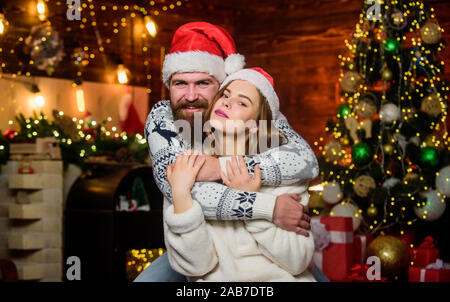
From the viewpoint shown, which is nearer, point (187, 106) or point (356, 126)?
point (187, 106)

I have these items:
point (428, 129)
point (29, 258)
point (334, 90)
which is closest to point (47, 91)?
point (29, 258)

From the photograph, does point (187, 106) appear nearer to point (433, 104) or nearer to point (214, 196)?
point (214, 196)

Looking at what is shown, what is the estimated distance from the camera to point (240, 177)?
4.95 ft

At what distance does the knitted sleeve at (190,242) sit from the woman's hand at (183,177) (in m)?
0.02

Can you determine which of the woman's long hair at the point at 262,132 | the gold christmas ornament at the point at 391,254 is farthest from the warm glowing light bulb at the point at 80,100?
the woman's long hair at the point at 262,132

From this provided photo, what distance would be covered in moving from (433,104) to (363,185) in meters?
0.50

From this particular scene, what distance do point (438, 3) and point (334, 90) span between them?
38.4 inches

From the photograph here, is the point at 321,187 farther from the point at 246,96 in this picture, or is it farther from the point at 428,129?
the point at 246,96

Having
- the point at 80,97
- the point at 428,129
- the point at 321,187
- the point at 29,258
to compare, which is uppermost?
the point at 80,97

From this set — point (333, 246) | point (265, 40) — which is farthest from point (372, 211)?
point (265, 40)

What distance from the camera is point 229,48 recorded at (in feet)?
5.52

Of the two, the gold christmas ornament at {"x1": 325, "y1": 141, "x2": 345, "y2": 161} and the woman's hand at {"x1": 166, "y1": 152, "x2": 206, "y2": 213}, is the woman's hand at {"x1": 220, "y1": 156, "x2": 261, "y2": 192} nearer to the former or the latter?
the woman's hand at {"x1": 166, "y1": 152, "x2": 206, "y2": 213}

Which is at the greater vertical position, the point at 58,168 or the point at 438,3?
the point at 438,3

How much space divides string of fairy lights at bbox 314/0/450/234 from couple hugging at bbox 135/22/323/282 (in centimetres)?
146
